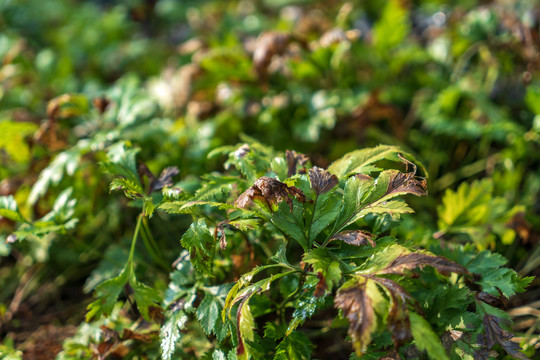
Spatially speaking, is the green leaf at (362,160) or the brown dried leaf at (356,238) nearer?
the brown dried leaf at (356,238)

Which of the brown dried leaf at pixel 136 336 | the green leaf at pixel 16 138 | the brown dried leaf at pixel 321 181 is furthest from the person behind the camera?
the green leaf at pixel 16 138

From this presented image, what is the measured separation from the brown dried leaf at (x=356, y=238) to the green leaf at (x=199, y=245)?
352 mm

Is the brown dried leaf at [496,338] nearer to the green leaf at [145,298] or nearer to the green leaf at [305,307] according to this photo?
the green leaf at [305,307]

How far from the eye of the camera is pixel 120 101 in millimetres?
2025

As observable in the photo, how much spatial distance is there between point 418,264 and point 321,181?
33 cm

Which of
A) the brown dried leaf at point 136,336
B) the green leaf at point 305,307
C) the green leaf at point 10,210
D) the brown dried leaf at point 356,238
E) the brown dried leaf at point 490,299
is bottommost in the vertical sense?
the brown dried leaf at point 136,336

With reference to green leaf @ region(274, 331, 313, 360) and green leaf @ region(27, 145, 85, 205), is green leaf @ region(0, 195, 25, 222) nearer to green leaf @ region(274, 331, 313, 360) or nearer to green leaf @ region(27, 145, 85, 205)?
green leaf @ region(27, 145, 85, 205)

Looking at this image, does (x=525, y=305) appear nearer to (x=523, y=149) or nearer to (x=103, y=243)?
(x=523, y=149)

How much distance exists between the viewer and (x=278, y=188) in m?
1.10

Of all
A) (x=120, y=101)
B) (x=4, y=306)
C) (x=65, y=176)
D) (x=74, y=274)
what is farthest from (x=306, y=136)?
(x=4, y=306)

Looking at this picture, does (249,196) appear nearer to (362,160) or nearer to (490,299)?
(362,160)

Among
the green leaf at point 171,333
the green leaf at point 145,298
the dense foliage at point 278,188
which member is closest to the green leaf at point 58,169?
the dense foliage at point 278,188

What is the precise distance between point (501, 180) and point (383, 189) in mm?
1147

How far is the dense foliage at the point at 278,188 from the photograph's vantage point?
1.14m
